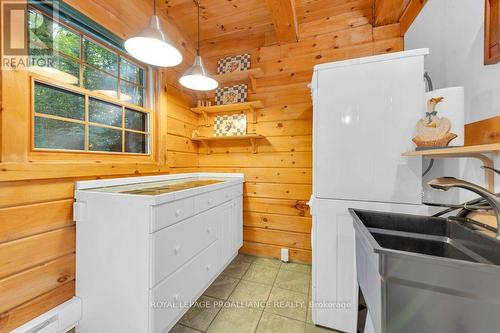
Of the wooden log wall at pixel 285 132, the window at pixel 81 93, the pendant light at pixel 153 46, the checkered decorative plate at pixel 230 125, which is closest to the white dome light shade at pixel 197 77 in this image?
the pendant light at pixel 153 46

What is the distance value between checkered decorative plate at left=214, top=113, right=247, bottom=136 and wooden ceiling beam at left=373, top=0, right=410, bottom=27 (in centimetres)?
165

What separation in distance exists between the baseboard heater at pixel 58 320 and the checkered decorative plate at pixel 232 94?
2.28 meters

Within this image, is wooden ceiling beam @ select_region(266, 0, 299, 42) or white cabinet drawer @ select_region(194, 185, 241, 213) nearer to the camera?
white cabinet drawer @ select_region(194, 185, 241, 213)

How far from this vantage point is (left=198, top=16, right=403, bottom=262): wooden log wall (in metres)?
2.18

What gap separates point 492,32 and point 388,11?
1.23 m

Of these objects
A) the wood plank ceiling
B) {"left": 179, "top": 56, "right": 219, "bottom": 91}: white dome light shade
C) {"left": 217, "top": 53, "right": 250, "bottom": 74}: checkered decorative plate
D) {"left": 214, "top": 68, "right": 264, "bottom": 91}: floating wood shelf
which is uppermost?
the wood plank ceiling

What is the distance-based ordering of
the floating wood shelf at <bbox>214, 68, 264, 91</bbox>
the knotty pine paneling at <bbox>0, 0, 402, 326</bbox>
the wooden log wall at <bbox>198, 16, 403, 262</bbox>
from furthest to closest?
1. the floating wood shelf at <bbox>214, 68, 264, 91</bbox>
2. the wooden log wall at <bbox>198, 16, 403, 262</bbox>
3. the knotty pine paneling at <bbox>0, 0, 402, 326</bbox>

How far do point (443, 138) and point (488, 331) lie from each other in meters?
0.84

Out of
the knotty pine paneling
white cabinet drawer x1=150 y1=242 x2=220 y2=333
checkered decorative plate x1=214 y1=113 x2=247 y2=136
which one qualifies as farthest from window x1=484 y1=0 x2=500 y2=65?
white cabinet drawer x1=150 y1=242 x2=220 y2=333

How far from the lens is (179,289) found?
134cm

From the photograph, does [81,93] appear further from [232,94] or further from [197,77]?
[232,94]

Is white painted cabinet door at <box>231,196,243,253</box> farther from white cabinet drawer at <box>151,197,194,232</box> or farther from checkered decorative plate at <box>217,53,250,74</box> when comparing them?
checkered decorative plate at <box>217,53,250,74</box>

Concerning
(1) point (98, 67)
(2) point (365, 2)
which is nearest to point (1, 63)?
(1) point (98, 67)

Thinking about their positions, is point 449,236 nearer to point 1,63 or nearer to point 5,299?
point 5,299
